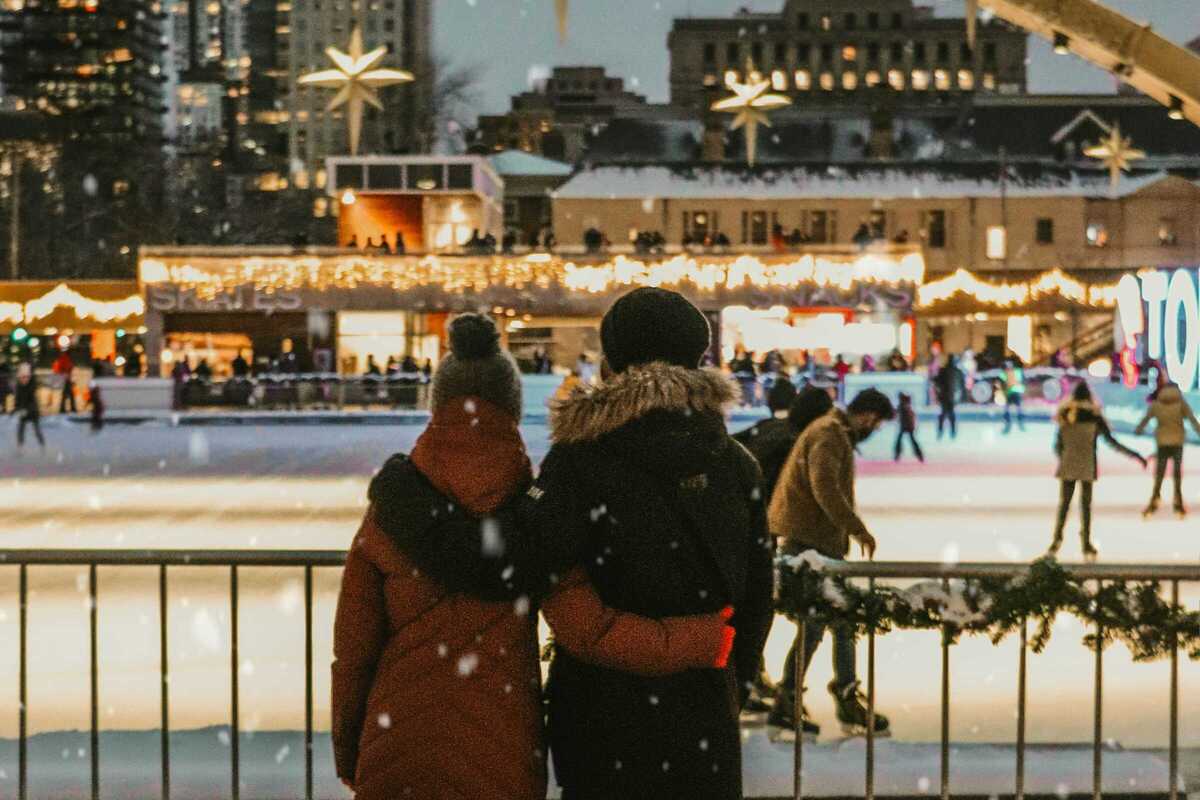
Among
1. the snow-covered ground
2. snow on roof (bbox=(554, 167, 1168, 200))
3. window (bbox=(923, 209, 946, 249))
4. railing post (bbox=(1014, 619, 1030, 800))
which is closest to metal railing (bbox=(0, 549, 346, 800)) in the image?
the snow-covered ground

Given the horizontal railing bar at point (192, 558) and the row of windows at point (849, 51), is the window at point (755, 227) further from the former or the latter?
the row of windows at point (849, 51)

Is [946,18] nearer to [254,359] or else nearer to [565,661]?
[254,359]

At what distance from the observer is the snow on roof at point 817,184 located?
5862 centimetres

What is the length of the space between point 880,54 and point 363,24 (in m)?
59.1

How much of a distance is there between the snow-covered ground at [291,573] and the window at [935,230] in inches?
1262

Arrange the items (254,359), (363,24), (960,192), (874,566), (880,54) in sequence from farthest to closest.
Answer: (363,24) → (880,54) → (960,192) → (254,359) → (874,566)

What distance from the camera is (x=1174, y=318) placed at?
26.0m

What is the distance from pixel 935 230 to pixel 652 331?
57604mm

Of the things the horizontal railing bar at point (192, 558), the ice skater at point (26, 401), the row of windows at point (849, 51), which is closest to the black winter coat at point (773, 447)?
the horizontal railing bar at point (192, 558)

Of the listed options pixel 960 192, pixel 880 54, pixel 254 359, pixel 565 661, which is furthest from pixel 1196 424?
pixel 880 54

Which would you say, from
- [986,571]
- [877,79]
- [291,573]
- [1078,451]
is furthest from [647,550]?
[877,79]

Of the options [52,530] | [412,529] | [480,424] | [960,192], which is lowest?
[52,530]

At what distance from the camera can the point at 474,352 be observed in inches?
134

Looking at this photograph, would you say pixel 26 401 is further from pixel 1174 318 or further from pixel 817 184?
pixel 817 184
